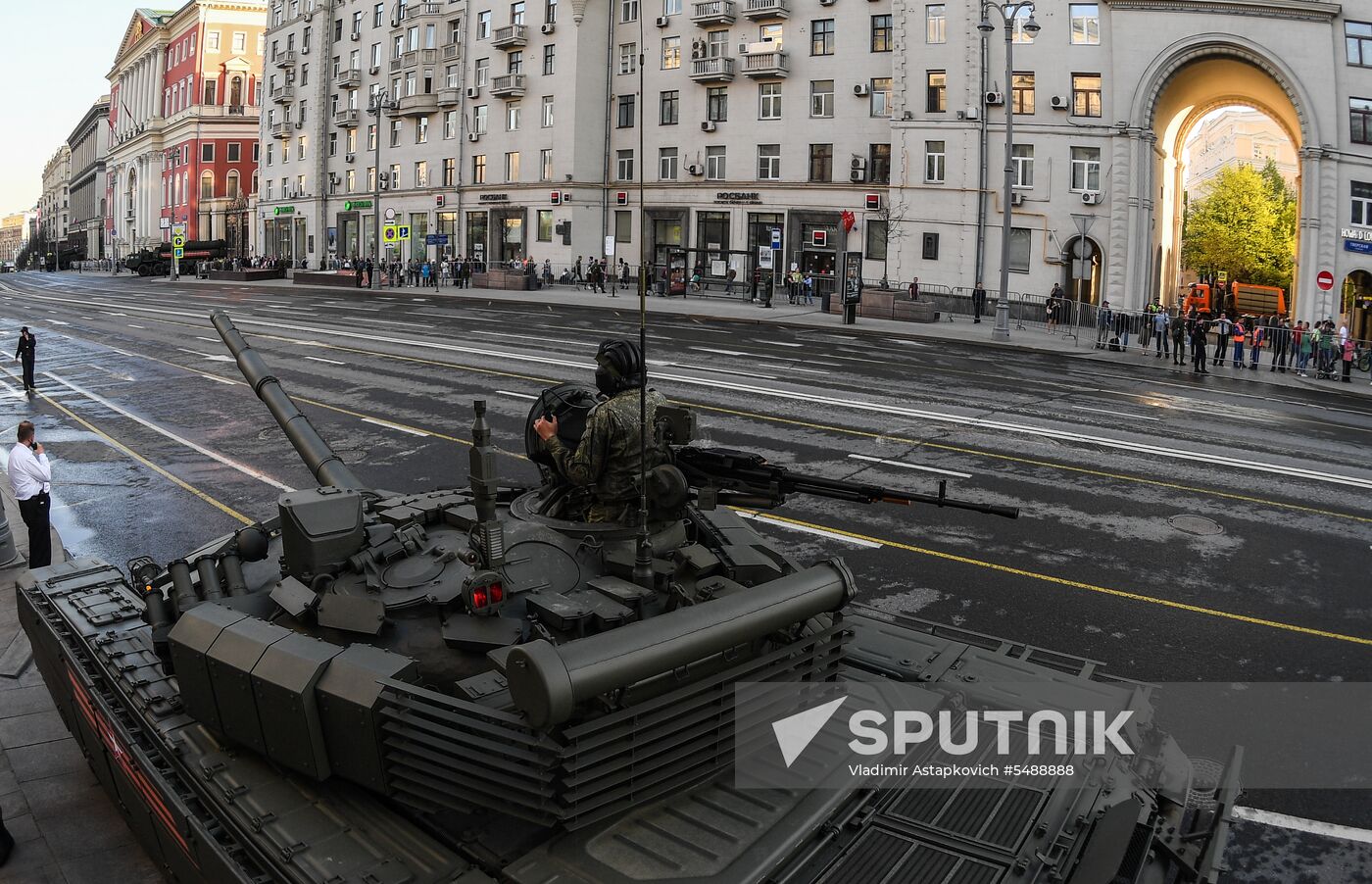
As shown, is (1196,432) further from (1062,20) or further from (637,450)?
(1062,20)

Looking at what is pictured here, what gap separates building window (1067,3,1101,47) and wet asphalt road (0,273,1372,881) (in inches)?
846

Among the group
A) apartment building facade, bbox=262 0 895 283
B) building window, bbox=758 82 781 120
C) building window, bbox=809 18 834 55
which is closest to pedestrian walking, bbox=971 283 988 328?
apartment building facade, bbox=262 0 895 283

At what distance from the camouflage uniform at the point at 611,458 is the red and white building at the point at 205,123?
107887 mm

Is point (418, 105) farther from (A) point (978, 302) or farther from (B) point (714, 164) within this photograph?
(A) point (978, 302)

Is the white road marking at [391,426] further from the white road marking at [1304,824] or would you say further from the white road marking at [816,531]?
the white road marking at [1304,824]

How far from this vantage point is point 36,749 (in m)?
8.55

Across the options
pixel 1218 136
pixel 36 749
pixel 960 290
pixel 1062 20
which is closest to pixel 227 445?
pixel 36 749

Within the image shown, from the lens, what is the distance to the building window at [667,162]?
2451 inches

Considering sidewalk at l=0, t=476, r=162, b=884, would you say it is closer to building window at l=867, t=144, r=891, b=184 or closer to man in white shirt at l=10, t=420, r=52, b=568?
man in white shirt at l=10, t=420, r=52, b=568

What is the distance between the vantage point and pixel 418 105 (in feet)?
240

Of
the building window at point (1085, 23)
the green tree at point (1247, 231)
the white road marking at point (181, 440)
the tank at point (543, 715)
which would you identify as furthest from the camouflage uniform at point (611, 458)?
the green tree at point (1247, 231)

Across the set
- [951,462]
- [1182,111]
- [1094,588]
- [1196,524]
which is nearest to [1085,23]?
[1182,111]

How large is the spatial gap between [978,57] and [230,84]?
9412 centimetres

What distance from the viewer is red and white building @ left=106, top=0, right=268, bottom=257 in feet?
376
